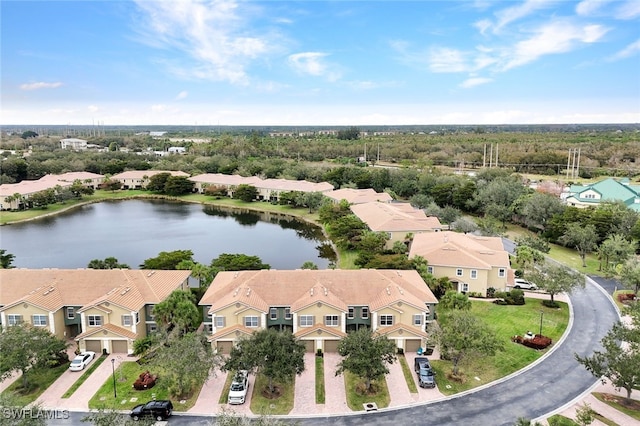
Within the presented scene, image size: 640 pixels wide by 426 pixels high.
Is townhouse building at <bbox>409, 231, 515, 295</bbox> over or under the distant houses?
under

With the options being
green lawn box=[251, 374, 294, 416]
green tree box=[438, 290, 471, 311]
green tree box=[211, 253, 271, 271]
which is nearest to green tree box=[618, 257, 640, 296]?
green tree box=[438, 290, 471, 311]

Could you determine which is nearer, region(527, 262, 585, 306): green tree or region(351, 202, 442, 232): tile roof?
region(527, 262, 585, 306): green tree

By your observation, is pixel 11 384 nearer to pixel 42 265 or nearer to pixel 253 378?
pixel 253 378

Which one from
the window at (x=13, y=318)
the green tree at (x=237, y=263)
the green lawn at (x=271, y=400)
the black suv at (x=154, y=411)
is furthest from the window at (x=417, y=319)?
the window at (x=13, y=318)

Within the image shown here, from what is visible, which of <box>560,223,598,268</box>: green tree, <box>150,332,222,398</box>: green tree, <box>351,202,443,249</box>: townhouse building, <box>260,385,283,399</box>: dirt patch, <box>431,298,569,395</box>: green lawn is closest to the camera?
<box>150,332,222,398</box>: green tree

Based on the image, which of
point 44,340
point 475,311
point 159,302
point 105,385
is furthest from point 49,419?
point 475,311

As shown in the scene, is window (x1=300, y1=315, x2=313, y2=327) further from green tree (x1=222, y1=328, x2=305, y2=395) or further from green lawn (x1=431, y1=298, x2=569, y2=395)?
green lawn (x1=431, y1=298, x2=569, y2=395)
